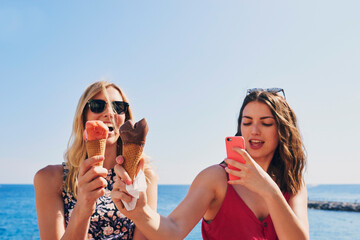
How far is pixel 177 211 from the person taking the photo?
307 centimetres

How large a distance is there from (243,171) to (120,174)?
1119mm

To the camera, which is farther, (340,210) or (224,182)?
(340,210)

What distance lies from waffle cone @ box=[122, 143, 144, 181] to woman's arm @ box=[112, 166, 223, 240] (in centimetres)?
8

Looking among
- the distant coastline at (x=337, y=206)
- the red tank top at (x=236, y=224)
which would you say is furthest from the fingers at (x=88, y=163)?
the distant coastline at (x=337, y=206)

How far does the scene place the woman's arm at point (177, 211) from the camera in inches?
93.4

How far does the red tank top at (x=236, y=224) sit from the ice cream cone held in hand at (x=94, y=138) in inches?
63.9

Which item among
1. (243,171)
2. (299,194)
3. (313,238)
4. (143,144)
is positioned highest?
(143,144)

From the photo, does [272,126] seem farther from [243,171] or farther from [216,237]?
[216,237]

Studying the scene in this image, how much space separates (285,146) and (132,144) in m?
2.29

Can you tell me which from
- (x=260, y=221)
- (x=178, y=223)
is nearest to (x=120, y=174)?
(x=178, y=223)

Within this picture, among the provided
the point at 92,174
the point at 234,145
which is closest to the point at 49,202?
the point at 92,174

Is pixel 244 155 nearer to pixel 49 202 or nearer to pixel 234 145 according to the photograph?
pixel 234 145

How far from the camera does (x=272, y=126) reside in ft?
12.5

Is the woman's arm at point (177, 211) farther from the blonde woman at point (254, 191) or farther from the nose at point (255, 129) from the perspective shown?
the nose at point (255, 129)
